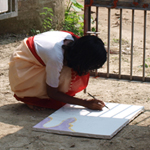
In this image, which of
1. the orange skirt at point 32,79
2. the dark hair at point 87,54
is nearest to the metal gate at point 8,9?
the orange skirt at point 32,79

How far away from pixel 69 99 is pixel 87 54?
0.58 m

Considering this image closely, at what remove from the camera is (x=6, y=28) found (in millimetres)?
6852

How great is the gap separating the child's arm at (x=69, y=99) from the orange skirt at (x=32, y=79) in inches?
6.2

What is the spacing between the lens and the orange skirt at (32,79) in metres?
3.51

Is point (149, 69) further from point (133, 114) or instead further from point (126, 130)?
point (126, 130)

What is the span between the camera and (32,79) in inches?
140

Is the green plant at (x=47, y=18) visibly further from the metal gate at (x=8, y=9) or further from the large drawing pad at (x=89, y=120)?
the large drawing pad at (x=89, y=120)

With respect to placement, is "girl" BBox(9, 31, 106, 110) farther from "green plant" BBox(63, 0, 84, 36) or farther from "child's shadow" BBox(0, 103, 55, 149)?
"green plant" BBox(63, 0, 84, 36)

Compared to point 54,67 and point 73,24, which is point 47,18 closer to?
point 73,24

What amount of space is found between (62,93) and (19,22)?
3.69 meters

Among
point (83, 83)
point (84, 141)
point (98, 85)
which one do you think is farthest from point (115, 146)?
point (98, 85)

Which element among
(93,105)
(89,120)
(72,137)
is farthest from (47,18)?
(72,137)

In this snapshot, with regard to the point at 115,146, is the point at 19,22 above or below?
above

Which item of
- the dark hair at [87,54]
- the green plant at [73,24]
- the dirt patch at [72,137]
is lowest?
the dirt patch at [72,137]
